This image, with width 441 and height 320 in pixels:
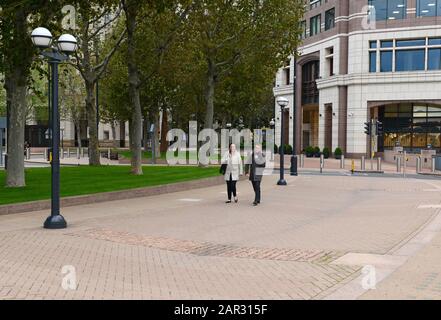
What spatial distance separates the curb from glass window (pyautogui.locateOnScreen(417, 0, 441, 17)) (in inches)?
1369

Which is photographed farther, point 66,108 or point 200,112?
point 66,108

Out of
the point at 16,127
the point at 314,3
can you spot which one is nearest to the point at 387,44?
the point at 314,3

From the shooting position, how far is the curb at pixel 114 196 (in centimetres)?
1371

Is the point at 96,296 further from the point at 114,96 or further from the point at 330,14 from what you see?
the point at 330,14

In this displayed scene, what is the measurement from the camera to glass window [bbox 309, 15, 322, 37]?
2316 inches

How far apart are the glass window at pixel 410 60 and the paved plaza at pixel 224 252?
37.5m

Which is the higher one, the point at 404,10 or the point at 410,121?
the point at 404,10

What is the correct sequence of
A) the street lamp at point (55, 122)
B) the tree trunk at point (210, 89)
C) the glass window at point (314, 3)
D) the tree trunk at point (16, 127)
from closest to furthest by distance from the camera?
the street lamp at point (55, 122) < the tree trunk at point (16, 127) < the tree trunk at point (210, 89) < the glass window at point (314, 3)

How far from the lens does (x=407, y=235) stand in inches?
435

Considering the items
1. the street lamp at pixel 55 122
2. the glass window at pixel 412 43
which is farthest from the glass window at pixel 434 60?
the street lamp at pixel 55 122

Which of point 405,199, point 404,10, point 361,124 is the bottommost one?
point 405,199

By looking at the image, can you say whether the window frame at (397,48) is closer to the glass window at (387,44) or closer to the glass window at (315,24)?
the glass window at (387,44)

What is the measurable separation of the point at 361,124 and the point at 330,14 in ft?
40.7
